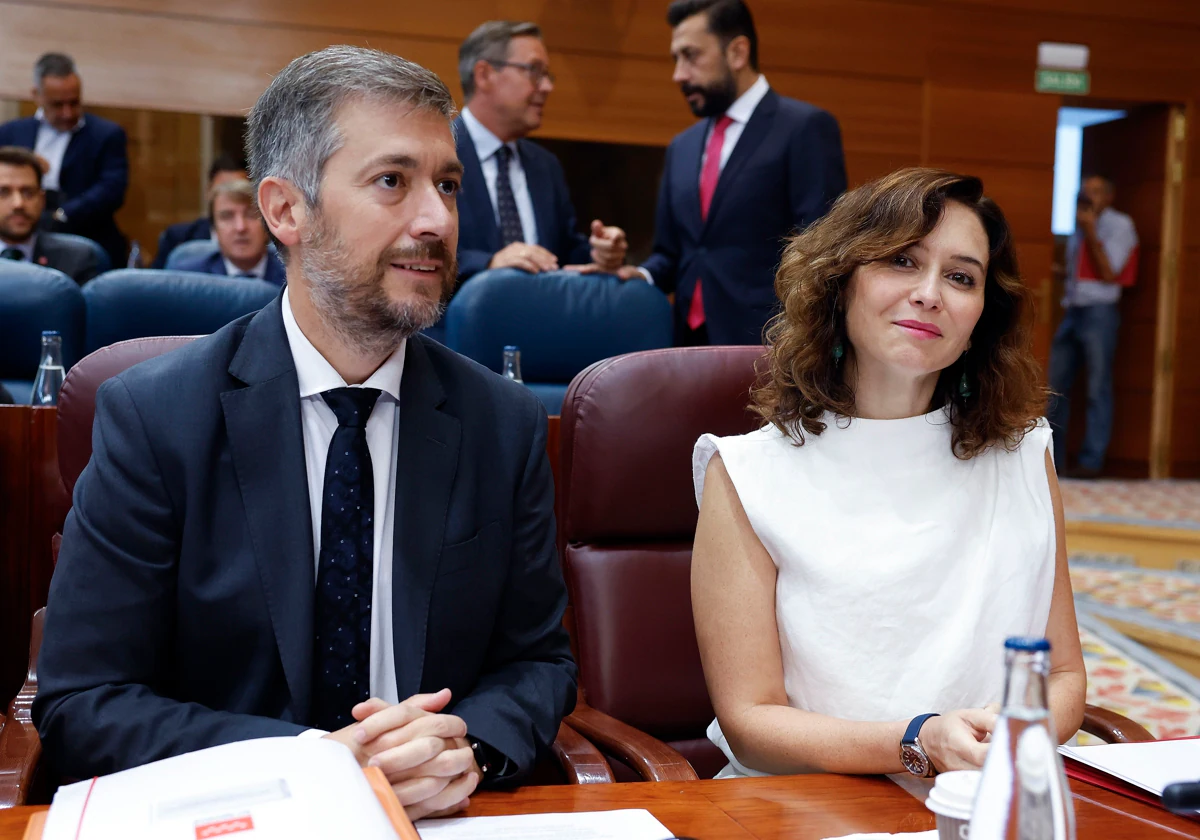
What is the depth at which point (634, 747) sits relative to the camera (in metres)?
1.43

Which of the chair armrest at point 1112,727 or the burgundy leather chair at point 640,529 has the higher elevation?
the burgundy leather chair at point 640,529

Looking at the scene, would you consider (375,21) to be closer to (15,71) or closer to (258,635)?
(15,71)

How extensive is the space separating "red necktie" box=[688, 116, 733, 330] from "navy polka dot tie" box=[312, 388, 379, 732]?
241 cm

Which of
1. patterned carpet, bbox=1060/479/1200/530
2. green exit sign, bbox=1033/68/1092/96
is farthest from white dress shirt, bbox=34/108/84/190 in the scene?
green exit sign, bbox=1033/68/1092/96

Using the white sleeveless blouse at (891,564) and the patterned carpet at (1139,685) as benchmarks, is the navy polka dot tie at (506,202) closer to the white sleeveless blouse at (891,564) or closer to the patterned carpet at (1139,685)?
the patterned carpet at (1139,685)

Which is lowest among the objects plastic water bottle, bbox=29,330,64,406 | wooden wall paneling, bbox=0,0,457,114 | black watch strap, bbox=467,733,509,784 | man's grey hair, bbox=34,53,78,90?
black watch strap, bbox=467,733,509,784

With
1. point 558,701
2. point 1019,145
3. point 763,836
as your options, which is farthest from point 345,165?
point 1019,145

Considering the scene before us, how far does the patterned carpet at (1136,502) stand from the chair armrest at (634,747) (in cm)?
461

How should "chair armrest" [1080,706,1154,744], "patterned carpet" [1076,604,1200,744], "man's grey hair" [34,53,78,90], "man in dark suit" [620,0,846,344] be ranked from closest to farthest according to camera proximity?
"chair armrest" [1080,706,1154,744] → "patterned carpet" [1076,604,1200,744] → "man in dark suit" [620,0,846,344] → "man's grey hair" [34,53,78,90]

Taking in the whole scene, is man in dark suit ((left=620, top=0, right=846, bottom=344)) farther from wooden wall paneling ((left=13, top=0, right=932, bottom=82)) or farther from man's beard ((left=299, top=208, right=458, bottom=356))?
wooden wall paneling ((left=13, top=0, right=932, bottom=82))

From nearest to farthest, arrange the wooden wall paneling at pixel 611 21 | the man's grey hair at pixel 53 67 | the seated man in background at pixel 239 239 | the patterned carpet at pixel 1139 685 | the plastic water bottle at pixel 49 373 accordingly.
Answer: the plastic water bottle at pixel 49 373 < the patterned carpet at pixel 1139 685 < the seated man in background at pixel 239 239 < the man's grey hair at pixel 53 67 < the wooden wall paneling at pixel 611 21

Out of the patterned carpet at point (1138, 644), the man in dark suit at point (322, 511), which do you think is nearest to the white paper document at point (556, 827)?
the man in dark suit at point (322, 511)

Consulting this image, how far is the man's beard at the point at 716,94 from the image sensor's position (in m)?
3.65

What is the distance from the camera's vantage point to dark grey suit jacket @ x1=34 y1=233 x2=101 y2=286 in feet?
14.4
